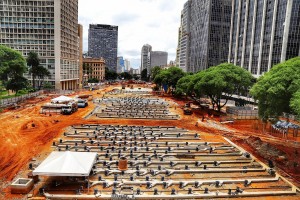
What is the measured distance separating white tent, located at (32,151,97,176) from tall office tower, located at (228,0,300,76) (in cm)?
5154

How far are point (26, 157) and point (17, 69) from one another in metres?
39.0

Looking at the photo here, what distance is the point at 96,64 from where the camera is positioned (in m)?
152

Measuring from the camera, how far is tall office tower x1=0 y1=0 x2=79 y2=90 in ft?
234

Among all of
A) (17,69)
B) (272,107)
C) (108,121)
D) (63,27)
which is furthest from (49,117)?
(63,27)

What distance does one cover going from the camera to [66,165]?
13.4 metres

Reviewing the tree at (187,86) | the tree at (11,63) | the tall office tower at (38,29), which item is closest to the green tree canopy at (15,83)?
the tree at (11,63)

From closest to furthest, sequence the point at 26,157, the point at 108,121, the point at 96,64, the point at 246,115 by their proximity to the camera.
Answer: the point at 26,157
the point at 108,121
the point at 246,115
the point at 96,64

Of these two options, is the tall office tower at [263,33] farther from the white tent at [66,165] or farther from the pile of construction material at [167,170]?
the white tent at [66,165]

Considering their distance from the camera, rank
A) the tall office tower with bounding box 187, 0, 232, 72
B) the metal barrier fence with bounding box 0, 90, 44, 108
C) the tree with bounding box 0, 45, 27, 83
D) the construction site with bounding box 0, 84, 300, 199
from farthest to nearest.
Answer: the tall office tower with bounding box 187, 0, 232, 72 → the tree with bounding box 0, 45, 27, 83 → the metal barrier fence with bounding box 0, 90, 44, 108 → the construction site with bounding box 0, 84, 300, 199

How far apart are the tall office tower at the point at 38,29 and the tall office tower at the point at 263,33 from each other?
56.4 m

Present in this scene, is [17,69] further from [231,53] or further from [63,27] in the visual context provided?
[231,53]

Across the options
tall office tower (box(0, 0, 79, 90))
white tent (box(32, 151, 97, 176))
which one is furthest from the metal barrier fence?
white tent (box(32, 151, 97, 176))

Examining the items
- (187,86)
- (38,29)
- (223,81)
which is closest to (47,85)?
(38,29)

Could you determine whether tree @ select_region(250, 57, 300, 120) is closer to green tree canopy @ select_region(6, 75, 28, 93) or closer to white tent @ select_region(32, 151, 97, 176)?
white tent @ select_region(32, 151, 97, 176)
